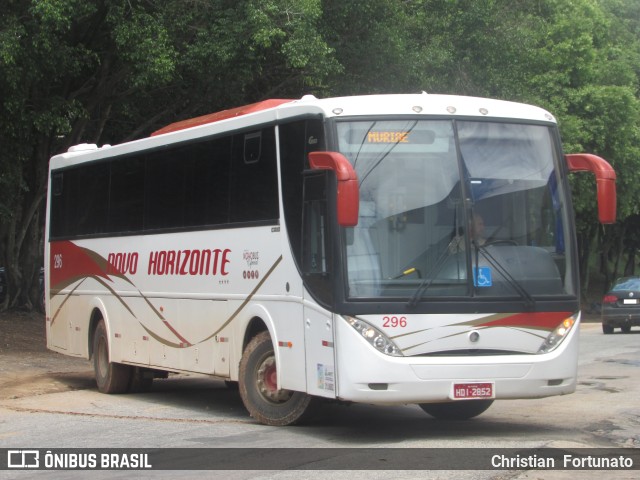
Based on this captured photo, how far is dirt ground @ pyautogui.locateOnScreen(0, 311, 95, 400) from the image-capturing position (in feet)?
54.9

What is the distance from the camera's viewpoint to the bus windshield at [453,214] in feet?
34.3

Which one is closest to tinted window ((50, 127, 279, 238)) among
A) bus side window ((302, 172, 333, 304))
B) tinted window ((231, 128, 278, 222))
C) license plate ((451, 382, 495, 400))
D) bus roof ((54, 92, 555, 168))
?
tinted window ((231, 128, 278, 222))

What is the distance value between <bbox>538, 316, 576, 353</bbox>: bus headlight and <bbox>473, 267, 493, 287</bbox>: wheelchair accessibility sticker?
81 cm

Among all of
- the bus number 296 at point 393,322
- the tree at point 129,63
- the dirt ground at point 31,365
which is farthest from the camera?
the tree at point 129,63

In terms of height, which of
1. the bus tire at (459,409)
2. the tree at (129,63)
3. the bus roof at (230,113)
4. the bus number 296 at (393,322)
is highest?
the tree at (129,63)

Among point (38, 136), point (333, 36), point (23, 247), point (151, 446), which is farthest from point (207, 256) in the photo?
point (23, 247)

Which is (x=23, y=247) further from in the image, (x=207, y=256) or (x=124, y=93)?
(x=207, y=256)

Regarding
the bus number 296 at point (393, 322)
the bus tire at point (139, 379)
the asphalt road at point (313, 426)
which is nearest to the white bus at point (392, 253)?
the bus number 296 at point (393, 322)

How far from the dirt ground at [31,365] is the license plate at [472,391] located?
24.6ft

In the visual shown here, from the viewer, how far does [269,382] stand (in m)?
11.9

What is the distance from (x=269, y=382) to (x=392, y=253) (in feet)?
7.64

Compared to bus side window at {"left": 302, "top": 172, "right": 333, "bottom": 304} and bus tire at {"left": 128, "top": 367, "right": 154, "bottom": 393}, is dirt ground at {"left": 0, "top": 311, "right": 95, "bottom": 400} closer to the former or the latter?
bus tire at {"left": 128, "top": 367, "right": 154, "bottom": 393}

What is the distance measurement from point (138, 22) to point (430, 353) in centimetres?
1127

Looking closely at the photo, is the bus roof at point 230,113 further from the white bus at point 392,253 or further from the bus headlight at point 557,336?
the bus headlight at point 557,336
